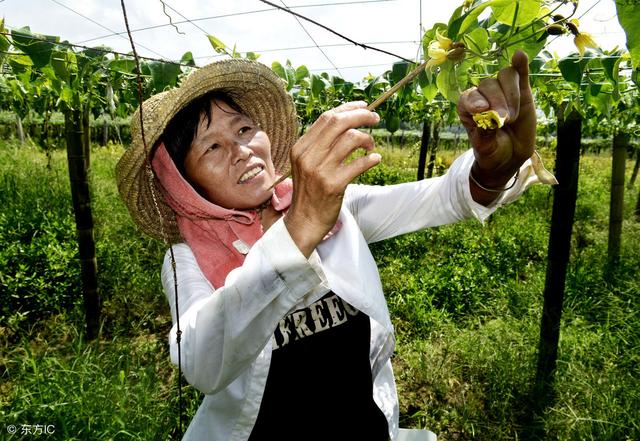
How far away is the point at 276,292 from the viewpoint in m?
0.71

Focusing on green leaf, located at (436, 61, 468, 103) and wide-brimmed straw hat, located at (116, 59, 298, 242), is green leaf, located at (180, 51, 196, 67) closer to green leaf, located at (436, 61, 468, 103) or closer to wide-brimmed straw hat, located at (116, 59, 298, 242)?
wide-brimmed straw hat, located at (116, 59, 298, 242)

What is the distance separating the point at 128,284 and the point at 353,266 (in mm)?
2964

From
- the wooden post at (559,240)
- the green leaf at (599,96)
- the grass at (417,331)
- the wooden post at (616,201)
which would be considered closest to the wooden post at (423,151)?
the grass at (417,331)

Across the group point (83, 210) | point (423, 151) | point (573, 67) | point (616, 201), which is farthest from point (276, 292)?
point (423, 151)

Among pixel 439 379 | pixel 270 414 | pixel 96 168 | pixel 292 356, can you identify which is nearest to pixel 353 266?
pixel 292 356

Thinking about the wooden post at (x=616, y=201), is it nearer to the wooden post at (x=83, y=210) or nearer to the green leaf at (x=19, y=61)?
the wooden post at (x=83, y=210)

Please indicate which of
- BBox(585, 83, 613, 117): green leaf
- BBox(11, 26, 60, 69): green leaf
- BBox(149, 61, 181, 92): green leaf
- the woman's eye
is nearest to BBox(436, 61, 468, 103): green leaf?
the woman's eye

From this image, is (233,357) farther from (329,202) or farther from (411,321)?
(411,321)

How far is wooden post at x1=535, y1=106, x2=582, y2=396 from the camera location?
6.40 ft

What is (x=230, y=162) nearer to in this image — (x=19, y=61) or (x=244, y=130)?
(x=244, y=130)

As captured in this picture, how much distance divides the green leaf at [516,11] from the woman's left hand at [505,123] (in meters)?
0.05

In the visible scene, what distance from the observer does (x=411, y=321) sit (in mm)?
3309

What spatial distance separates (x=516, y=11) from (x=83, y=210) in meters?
2.72

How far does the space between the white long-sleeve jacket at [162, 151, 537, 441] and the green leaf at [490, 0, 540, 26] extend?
0.43 m
